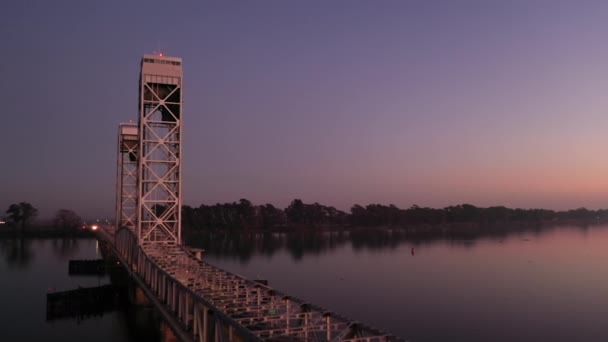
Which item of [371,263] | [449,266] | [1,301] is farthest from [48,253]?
[449,266]

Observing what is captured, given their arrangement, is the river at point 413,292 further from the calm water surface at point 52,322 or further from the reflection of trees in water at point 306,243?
the reflection of trees in water at point 306,243

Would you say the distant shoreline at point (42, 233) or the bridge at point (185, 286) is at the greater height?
the bridge at point (185, 286)

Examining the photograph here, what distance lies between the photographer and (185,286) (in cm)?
1430

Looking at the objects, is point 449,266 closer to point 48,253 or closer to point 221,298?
point 221,298

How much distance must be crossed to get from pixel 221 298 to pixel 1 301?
3626 centimetres

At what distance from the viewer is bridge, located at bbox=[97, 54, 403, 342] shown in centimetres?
1132

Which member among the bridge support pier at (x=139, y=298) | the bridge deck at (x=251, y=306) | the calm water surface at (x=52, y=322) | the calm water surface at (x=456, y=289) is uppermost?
the bridge deck at (x=251, y=306)

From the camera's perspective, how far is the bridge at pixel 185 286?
11320 mm

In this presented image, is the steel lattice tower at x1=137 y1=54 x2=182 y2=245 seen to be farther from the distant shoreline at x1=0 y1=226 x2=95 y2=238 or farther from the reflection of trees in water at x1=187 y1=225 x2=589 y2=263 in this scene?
the distant shoreline at x1=0 y1=226 x2=95 y2=238

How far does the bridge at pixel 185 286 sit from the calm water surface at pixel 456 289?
1430cm

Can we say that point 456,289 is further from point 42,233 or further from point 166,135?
point 42,233

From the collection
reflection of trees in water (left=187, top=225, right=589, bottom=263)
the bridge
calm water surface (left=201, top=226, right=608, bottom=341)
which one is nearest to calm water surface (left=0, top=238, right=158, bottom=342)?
the bridge

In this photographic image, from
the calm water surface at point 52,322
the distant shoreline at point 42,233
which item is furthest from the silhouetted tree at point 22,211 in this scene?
the calm water surface at point 52,322

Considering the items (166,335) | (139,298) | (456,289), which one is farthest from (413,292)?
(166,335)
